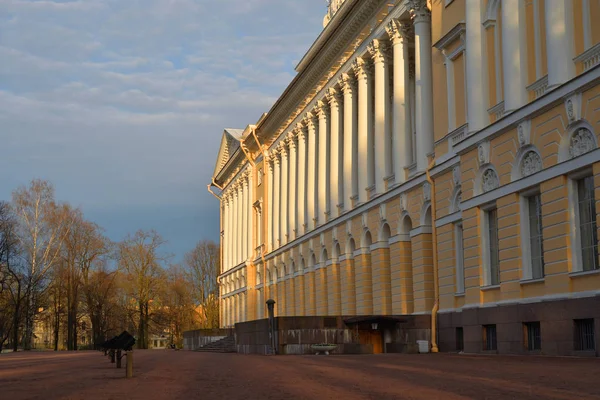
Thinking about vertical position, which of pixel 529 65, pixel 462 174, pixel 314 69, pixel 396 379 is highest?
pixel 314 69

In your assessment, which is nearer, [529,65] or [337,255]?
[529,65]

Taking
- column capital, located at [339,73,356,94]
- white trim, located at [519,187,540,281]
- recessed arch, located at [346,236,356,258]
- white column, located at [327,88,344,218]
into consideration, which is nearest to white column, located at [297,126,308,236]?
white column, located at [327,88,344,218]

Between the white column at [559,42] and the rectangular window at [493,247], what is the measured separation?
17.5 ft

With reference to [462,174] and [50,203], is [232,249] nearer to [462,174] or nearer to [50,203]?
[50,203]

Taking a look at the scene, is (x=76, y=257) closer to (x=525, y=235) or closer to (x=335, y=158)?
(x=335, y=158)

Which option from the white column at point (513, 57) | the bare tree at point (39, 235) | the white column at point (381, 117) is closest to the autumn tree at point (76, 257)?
the bare tree at point (39, 235)

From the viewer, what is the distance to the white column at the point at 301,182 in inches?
2154

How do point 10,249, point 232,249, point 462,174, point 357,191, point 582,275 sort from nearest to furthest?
point 582,275 < point 462,174 < point 357,191 < point 10,249 < point 232,249

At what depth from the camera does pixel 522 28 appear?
25875mm

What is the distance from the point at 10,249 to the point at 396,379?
188ft

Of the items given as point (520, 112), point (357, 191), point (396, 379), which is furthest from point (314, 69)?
point (396, 379)

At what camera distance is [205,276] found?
10869 centimetres

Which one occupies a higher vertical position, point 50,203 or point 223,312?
point 50,203

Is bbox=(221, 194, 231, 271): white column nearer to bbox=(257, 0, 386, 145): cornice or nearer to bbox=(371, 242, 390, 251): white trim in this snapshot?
bbox=(257, 0, 386, 145): cornice
